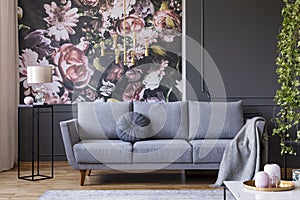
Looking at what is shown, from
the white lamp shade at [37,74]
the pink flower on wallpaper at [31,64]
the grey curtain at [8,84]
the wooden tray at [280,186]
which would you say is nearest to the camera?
the wooden tray at [280,186]

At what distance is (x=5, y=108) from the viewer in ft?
21.0

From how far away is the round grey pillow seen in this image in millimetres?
5672

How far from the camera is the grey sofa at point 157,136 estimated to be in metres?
5.41

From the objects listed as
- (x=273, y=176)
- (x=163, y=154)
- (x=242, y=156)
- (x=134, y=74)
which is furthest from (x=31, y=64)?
(x=273, y=176)

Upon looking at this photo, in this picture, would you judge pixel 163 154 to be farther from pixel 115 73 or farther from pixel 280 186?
pixel 280 186

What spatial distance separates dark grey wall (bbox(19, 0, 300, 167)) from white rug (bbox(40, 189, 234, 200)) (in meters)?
1.62

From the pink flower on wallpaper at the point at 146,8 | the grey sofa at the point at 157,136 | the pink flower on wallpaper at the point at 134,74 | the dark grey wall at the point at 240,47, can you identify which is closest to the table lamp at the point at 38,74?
the grey sofa at the point at 157,136

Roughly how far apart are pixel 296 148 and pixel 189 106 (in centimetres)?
128

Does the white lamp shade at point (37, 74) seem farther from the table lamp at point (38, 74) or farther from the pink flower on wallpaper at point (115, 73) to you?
the pink flower on wallpaper at point (115, 73)

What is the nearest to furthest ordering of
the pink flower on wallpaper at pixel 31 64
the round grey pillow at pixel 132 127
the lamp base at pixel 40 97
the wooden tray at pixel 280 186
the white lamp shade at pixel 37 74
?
the wooden tray at pixel 280 186 → the round grey pillow at pixel 132 127 → the white lamp shade at pixel 37 74 → the lamp base at pixel 40 97 → the pink flower on wallpaper at pixel 31 64

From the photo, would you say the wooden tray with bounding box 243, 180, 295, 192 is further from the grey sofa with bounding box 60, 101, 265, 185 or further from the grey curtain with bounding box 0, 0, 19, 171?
the grey curtain with bounding box 0, 0, 19, 171

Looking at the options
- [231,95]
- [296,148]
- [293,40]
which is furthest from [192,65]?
[293,40]

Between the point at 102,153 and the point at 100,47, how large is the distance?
188 cm

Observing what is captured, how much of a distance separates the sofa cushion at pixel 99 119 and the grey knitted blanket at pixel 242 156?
1311 millimetres
